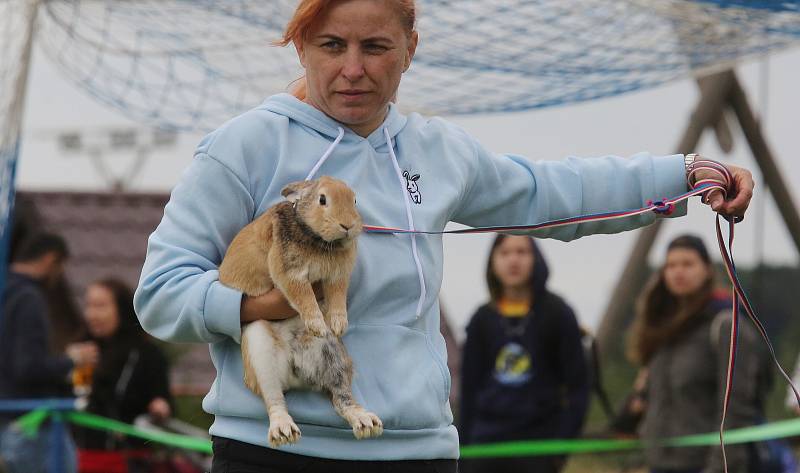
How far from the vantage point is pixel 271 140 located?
89.8 inches

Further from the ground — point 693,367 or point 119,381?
point 693,367

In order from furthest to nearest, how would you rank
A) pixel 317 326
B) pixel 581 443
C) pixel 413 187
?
pixel 581 443 < pixel 413 187 < pixel 317 326

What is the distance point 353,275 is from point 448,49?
11.2 feet

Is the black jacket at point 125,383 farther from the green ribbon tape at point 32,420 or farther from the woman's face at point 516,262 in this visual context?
the woman's face at point 516,262

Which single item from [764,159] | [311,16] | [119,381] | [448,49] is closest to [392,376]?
[311,16]

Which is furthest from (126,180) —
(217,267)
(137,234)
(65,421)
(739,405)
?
(217,267)

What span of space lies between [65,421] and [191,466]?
670 mm

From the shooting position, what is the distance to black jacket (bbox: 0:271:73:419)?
21.1ft

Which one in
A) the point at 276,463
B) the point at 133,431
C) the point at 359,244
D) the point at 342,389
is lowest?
the point at 133,431

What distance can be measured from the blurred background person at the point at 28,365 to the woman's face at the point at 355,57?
4.49 m

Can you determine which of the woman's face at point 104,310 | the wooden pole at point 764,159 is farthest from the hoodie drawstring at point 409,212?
the wooden pole at point 764,159

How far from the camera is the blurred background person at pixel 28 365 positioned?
21.1ft

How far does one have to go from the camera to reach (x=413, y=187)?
238 centimetres

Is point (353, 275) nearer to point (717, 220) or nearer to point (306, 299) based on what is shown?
point (306, 299)
